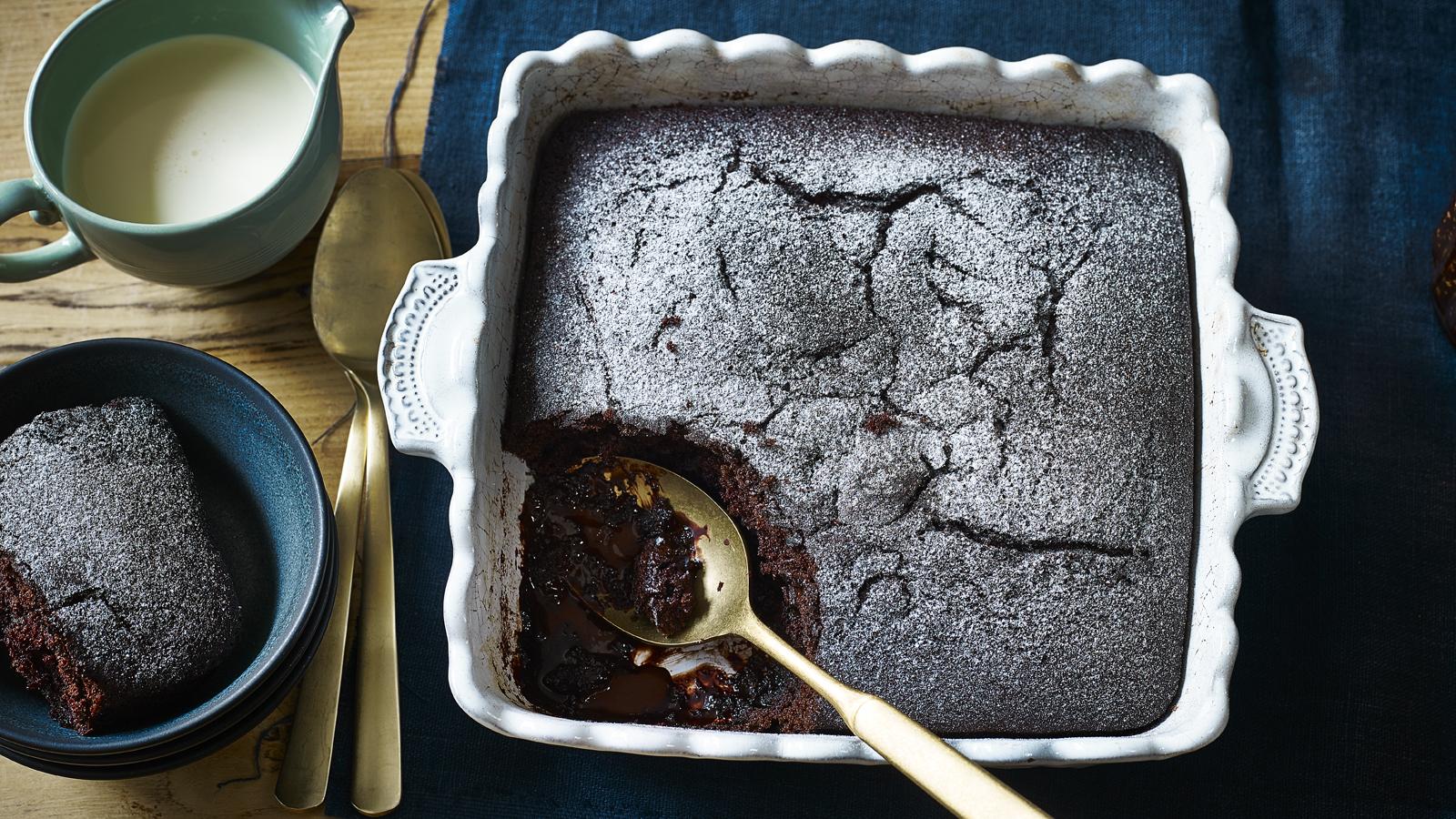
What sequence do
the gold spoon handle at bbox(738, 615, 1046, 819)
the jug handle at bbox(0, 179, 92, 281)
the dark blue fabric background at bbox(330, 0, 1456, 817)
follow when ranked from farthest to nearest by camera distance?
the dark blue fabric background at bbox(330, 0, 1456, 817), the jug handle at bbox(0, 179, 92, 281), the gold spoon handle at bbox(738, 615, 1046, 819)

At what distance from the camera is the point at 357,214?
1639 mm

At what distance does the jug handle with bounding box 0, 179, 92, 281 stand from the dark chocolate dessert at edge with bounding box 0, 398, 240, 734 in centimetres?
23

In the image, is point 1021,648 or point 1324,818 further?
point 1324,818

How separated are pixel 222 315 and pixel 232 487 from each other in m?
0.32

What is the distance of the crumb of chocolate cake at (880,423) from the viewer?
1395 millimetres

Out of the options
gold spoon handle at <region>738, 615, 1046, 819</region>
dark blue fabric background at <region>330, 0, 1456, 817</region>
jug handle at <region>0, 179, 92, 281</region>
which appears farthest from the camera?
dark blue fabric background at <region>330, 0, 1456, 817</region>

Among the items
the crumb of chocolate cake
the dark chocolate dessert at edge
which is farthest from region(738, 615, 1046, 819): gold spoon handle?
the dark chocolate dessert at edge

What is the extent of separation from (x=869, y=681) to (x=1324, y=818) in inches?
28.3

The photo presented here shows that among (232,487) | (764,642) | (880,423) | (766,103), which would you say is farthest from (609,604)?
(766,103)

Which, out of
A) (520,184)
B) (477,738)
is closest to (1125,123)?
(520,184)

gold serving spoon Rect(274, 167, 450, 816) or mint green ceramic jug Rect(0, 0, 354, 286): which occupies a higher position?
mint green ceramic jug Rect(0, 0, 354, 286)

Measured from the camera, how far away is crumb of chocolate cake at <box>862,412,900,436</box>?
1.39 metres

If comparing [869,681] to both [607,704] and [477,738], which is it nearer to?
[607,704]

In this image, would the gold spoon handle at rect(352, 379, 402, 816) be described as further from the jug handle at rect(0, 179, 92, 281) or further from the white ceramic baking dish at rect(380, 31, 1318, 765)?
the jug handle at rect(0, 179, 92, 281)
